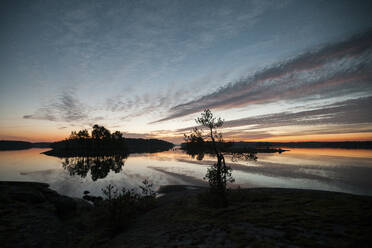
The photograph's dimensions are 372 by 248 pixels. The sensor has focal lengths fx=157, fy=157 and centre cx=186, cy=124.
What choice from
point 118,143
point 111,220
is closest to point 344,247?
point 111,220

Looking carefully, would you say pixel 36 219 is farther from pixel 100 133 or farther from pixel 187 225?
pixel 100 133

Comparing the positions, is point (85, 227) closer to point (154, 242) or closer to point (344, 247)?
point (154, 242)

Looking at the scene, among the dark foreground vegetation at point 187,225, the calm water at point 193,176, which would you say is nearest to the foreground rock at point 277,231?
the dark foreground vegetation at point 187,225

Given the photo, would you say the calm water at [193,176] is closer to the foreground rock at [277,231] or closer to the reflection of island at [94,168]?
the reflection of island at [94,168]

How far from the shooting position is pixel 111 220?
1299 centimetres

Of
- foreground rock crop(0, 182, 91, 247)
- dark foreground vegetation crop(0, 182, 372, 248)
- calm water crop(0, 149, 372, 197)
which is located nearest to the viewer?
dark foreground vegetation crop(0, 182, 372, 248)

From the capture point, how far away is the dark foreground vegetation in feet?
23.5

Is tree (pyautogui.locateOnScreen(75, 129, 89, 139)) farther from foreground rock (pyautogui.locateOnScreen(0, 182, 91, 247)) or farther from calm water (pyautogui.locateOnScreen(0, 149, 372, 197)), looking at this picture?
foreground rock (pyautogui.locateOnScreen(0, 182, 91, 247))

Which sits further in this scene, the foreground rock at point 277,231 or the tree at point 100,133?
the tree at point 100,133

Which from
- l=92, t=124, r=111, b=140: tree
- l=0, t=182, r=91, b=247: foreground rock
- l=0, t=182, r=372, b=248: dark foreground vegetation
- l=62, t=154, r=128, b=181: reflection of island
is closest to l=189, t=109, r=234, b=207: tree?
l=0, t=182, r=372, b=248: dark foreground vegetation

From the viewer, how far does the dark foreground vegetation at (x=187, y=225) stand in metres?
7.16

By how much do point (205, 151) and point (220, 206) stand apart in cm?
573

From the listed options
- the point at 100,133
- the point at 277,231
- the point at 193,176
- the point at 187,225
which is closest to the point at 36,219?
the point at 187,225

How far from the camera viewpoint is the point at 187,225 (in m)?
10.6
